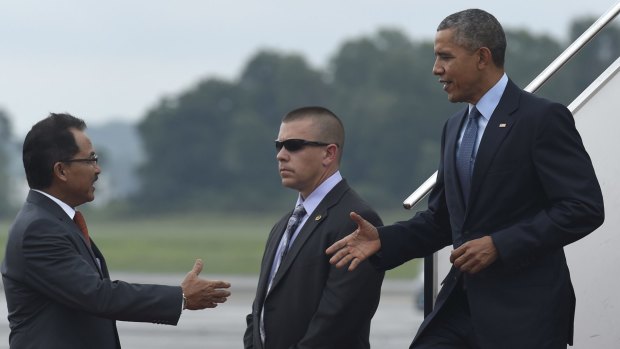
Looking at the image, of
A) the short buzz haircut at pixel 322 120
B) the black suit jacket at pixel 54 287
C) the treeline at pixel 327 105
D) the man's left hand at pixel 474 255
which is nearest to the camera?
the man's left hand at pixel 474 255

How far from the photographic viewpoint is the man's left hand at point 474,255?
3.88 meters

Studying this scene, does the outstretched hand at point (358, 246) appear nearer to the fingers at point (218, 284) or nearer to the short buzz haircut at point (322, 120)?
the fingers at point (218, 284)

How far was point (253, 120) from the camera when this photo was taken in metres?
81.1

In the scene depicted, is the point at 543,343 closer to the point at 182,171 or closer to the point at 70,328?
the point at 70,328

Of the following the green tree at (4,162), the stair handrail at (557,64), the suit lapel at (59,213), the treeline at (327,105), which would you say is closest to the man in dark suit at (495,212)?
the stair handrail at (557,64)

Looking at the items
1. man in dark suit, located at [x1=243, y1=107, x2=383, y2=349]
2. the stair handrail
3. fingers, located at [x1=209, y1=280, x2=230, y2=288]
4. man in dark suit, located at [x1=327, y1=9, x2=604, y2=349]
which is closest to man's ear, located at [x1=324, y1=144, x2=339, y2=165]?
man in dark suit, located at [x1=243, y1=107, x2=383, y2=349]

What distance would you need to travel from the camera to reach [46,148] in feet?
15.4

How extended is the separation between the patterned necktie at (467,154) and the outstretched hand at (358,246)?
340mm

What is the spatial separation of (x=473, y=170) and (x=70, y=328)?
154 centimetres

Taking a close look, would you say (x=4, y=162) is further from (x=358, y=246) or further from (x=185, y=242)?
(x=358, y=246)

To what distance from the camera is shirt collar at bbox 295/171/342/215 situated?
17.1ft

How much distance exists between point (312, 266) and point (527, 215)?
3.96ft

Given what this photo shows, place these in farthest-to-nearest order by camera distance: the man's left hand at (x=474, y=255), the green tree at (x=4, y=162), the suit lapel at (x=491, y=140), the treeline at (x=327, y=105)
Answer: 1. the treeline at (x=327, y=105)
2. the green tree at (x=4, y=162)
3. the suit lapel at (x=491, y=140)
4. the man's left hand at (x=474, y=255)

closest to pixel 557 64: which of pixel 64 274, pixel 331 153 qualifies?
pixel 331 153
